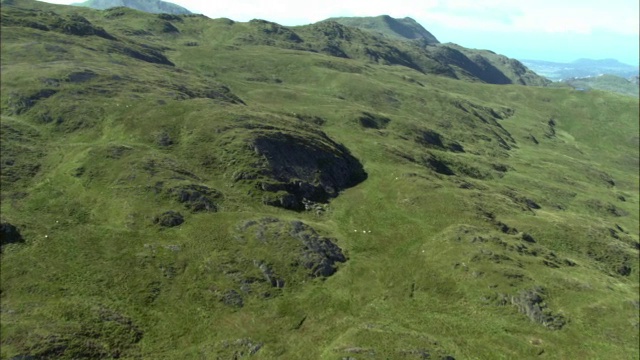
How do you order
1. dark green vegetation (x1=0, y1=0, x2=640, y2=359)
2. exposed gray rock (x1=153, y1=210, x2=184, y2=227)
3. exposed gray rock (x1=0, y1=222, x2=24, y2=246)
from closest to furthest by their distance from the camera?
dark green vegetation (x1=0, y1=0, x2=640, y2=359) < exposed gray rock (x1=0, y1=222, x2=24, y2=246) < exposed gray rock (x1=153, y1=210, x2=184, y2=227)

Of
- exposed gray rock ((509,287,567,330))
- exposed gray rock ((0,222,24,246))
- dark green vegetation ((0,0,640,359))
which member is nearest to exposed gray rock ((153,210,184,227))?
dark green vegetation ((0,0,640,359))

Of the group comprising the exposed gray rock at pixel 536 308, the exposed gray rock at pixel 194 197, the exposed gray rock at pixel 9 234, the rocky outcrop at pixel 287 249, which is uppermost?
the exposed gray rock at pixel 194 197

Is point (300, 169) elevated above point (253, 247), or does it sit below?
above

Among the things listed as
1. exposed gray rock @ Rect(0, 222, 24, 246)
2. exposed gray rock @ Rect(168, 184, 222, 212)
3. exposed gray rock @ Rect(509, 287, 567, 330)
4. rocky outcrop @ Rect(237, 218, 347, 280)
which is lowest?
exposed gray rock @ Rect(509, 287, 567, 330)

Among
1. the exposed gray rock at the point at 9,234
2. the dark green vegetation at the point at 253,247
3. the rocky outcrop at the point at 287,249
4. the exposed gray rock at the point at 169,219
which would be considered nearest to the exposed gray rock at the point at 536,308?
the dark green vegetation at the point at 253,247

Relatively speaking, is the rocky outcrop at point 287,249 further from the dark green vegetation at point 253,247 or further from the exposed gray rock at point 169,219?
the exposed gray rock at point 169,219

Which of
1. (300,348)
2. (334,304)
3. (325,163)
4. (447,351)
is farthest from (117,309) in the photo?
(325,163)

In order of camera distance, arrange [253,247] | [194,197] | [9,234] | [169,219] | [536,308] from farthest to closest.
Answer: [194,197] < [169,219] < [253,247] < [536,308] < [9,234]

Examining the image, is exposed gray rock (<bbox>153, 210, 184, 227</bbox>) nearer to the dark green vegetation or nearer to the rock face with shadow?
the dark green vegetation

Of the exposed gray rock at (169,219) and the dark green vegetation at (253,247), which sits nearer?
the dark green vegetation at (253,247)

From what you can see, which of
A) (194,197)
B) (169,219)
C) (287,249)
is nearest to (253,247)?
(287,249)

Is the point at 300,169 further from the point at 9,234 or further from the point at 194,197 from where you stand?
the point at 9,234
